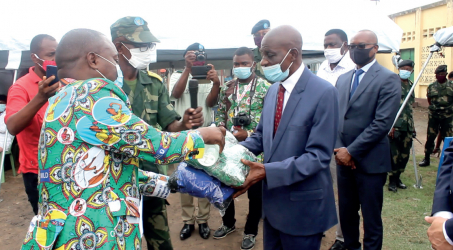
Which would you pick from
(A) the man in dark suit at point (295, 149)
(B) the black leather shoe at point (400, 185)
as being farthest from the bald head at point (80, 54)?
(B) the black leather shoe at point (400, 185)

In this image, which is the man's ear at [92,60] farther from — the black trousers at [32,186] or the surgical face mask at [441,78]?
the surgical face mask at [441,78]

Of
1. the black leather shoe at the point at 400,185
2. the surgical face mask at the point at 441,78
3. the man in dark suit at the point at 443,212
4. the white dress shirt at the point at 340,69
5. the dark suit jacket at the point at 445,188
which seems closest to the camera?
the man in dark suit at the point at 443,212

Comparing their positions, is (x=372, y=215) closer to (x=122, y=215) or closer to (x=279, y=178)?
(x=279, y=178)

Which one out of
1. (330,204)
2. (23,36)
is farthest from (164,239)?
(23,36)

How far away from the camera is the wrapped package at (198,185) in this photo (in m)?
1.93

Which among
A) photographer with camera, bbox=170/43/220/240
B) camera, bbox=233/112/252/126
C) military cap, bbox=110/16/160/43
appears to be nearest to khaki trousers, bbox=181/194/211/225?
photographer with camera, bbox=170/43/220/240

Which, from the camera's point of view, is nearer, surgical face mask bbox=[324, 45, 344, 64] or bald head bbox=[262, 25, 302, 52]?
bald head bbox=[262, 25, 302, 52]

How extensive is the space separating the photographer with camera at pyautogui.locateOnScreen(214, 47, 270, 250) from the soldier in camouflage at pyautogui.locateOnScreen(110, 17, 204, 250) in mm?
1151

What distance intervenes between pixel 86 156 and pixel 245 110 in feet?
8.81

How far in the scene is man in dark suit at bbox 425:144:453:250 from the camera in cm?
169

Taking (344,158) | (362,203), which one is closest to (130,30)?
(344,158)

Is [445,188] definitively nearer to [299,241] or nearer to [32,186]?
[299,241]

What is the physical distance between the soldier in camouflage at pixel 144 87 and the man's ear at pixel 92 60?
0.96 metres

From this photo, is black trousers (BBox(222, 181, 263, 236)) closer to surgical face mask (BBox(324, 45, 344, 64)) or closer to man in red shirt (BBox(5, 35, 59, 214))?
surgical face mask (BBox(324, 45, 344, 64))
